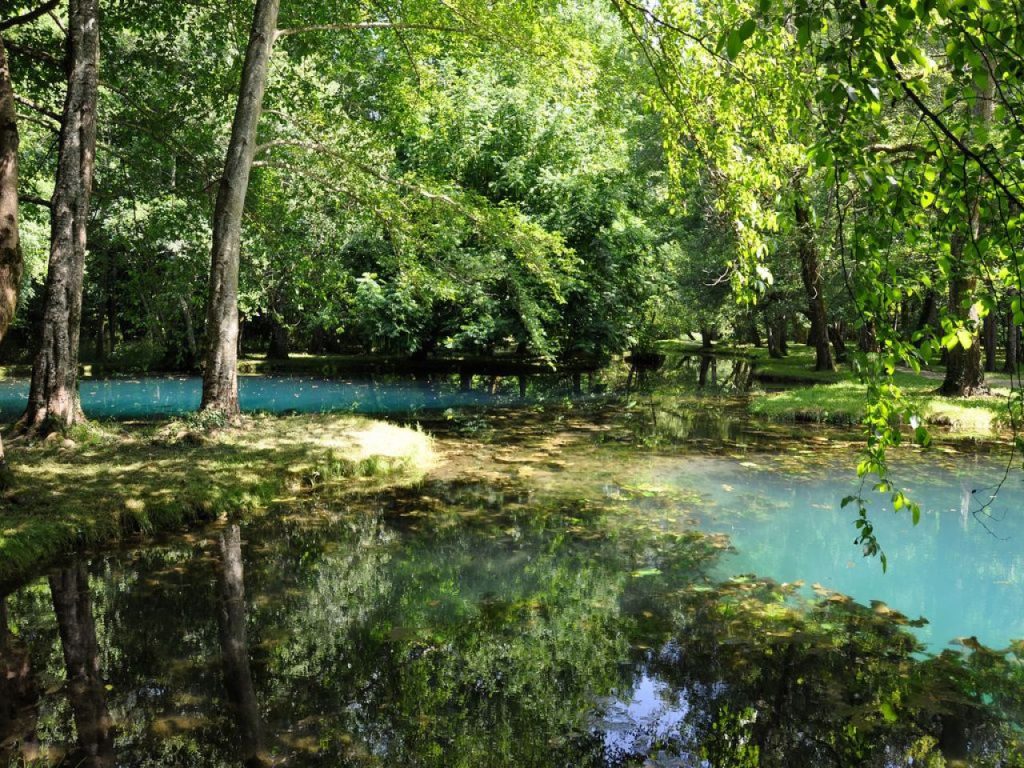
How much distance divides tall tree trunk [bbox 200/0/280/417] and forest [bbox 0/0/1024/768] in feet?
0.18

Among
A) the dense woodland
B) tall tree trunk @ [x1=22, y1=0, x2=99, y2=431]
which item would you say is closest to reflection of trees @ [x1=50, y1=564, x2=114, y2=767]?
the dense woodland

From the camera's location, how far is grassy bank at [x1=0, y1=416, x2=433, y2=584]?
25.3 ft

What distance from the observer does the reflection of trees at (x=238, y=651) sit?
4297 millimetres

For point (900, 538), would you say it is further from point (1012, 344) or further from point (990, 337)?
point (990, 337)

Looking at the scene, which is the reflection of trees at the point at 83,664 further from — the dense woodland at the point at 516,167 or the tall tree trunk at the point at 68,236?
the tall tree trunk at the point at 68,236

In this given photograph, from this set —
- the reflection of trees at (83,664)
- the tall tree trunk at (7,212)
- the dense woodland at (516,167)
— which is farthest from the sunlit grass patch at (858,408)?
the tall tree trunk at (7,212)

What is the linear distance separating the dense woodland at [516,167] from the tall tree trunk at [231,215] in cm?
4

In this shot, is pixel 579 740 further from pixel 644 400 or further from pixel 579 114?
pixel 579 114

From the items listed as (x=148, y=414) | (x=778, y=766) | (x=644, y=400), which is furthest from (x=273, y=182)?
(x=778, y=766)

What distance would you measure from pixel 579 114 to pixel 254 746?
2650 cm

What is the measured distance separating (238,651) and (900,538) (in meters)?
8.07

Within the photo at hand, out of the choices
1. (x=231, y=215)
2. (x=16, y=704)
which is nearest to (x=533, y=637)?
(x=16, y=704)

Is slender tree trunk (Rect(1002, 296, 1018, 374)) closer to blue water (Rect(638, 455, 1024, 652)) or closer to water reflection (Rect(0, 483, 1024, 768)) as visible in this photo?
blue water (Rect(638, 455, 1024, 652))

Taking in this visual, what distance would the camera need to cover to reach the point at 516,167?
27.2 meters
